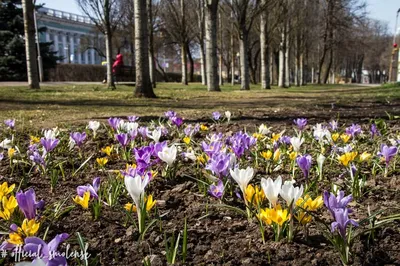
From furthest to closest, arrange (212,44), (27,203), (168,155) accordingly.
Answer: (212,44) → (168,155) → (27,203)

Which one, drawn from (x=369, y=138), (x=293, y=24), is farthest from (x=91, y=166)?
(x=293, y=24)

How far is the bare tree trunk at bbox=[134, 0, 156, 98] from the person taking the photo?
10734 mm

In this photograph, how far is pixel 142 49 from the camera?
10.8m

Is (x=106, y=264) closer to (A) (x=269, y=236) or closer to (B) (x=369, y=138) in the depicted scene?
(A) (x=269, y=236)

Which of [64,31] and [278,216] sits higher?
[64,31]

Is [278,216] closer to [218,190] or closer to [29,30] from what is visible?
[218,190]

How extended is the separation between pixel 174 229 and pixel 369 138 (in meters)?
2.72

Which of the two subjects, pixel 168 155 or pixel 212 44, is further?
pixel 212 44

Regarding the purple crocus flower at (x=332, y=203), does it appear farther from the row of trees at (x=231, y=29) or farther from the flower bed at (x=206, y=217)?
the row of trees at (x=231, y=29)

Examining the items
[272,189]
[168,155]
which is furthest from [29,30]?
[272,189]

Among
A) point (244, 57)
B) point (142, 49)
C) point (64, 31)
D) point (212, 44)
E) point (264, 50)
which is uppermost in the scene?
point (64, 31)

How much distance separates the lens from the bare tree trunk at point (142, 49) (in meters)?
10.7

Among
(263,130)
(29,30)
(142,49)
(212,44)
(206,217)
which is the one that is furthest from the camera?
(212,44)

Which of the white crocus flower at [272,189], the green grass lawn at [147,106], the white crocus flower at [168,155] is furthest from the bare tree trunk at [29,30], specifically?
the white crocus flower at [272,189]
